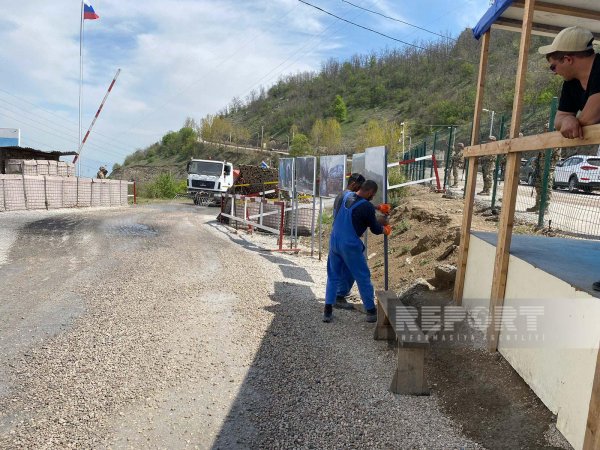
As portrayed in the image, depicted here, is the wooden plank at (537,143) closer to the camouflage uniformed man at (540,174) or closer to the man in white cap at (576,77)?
the man in white cap at (576,77)

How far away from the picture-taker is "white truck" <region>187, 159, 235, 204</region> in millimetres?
26812

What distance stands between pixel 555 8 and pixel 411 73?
103 m

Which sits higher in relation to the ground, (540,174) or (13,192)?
(540,174)

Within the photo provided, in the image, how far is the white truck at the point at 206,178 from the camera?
26812mm

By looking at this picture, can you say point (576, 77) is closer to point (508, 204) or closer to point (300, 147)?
point (508, 204)

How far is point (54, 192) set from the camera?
18281 mm

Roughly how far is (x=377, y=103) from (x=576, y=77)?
98621mm

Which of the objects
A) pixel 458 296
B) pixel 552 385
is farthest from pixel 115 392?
pixel 458 296

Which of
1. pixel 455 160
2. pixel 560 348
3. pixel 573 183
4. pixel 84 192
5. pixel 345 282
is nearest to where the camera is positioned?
pixel 560 348

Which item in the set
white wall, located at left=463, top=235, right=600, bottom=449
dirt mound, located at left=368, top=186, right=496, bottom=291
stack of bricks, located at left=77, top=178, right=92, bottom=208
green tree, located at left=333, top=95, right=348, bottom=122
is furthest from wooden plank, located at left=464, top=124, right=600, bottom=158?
green tree, located at left=333, top=95, right=348, bottom=122

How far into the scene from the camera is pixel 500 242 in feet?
13.2

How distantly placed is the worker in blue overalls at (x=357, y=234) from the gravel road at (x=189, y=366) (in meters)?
0.30

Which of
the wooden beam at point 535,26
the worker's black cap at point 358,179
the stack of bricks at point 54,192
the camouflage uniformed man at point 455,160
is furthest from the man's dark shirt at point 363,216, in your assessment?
the stack of bricks at point 54,192

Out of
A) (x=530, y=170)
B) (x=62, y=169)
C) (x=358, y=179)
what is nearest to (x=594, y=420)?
(x=358, y=179)
